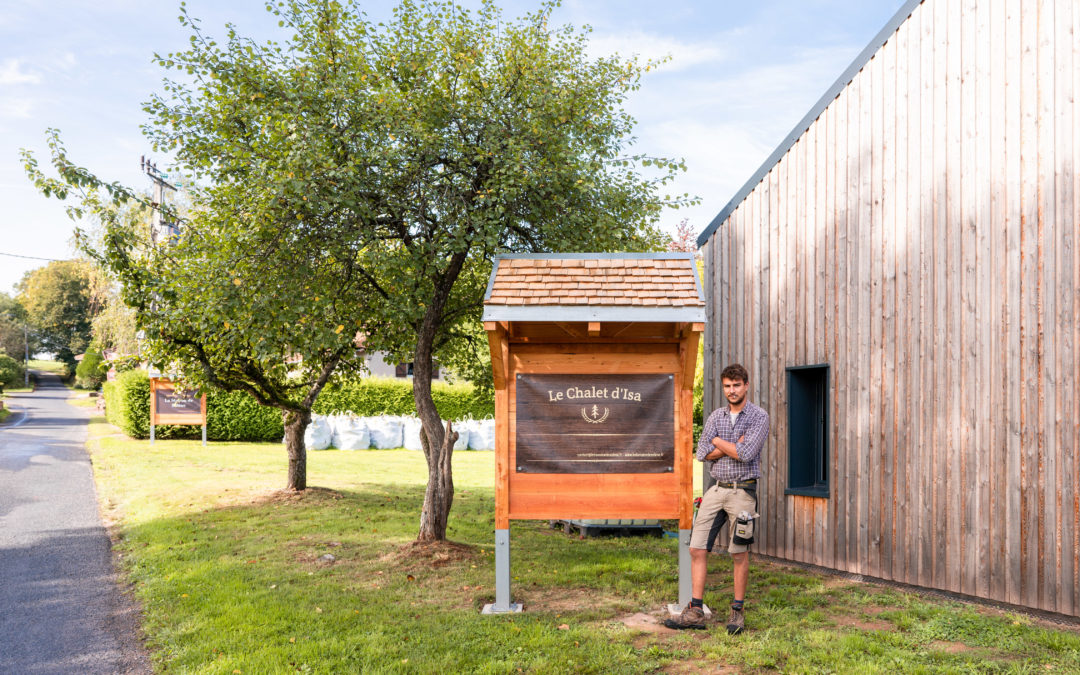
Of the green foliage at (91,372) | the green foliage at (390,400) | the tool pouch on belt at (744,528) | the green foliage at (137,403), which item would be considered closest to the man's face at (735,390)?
the tool pouch on belt at (744,528)

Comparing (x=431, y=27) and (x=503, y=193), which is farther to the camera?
(x=431, y=27)

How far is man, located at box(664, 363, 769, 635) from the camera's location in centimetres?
595

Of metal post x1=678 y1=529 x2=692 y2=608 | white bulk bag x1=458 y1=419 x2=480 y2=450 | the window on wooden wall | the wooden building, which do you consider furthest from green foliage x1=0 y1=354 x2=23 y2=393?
metal post x1=678 y1=529 x2=692 y2=608

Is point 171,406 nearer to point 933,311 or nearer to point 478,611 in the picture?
point 478,611

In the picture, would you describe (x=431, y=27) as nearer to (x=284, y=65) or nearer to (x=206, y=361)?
(x=284, y=65)

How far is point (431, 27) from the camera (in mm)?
8891

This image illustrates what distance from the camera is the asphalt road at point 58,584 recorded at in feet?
17.5

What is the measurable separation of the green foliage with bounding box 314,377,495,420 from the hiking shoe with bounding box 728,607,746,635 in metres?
19.4

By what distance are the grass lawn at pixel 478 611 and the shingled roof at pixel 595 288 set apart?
252 cm

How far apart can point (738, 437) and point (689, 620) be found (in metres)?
1.52

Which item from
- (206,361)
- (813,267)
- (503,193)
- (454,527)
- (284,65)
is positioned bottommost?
(454,527)

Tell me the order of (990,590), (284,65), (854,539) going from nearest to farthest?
(990,590) < (854,539) < (284,65)

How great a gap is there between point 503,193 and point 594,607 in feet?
14.2

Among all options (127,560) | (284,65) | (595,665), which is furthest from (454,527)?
(284,65)
